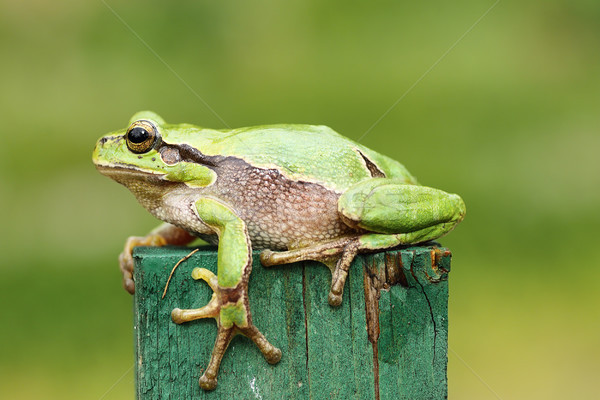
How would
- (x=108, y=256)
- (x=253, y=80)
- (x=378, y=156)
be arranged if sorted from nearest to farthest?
(x=378, y=156) < (x=108, y=256) < (x=253, y=80)

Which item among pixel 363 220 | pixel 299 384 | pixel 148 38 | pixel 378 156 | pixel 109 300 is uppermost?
pixel 148 38

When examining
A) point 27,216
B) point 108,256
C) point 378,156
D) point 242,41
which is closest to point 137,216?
point 108,256

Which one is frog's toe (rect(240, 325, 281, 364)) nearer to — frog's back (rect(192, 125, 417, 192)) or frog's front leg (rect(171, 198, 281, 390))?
frog's front leg (rect(171, 198, 281, 390))

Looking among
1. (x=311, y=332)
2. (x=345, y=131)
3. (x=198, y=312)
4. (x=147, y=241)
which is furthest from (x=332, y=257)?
(x=345, y=131)

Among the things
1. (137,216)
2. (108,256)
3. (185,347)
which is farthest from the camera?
(137,216)

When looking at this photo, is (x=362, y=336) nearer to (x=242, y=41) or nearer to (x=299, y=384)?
(x=299, y=384)

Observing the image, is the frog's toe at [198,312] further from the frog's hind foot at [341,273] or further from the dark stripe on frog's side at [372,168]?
the dark stripe on frog's side at [372,168]
